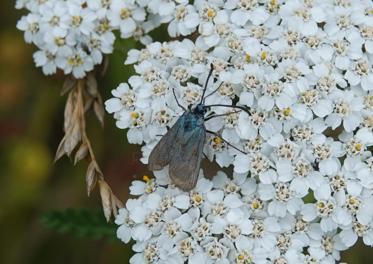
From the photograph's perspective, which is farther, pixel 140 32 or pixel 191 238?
pixel 140 32

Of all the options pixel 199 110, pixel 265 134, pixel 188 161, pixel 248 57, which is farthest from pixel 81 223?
pixel 248 57

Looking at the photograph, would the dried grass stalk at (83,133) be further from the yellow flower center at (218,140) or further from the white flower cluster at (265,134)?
the yellow flower center at (218,140)

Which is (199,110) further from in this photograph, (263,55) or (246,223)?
(246,223)

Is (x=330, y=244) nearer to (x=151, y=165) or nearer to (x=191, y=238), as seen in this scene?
(x=191, y=238)

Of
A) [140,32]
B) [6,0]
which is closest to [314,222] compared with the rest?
[140,32]

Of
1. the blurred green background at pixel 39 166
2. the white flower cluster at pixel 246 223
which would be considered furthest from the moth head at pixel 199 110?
the blurred green background at pixel 39 166

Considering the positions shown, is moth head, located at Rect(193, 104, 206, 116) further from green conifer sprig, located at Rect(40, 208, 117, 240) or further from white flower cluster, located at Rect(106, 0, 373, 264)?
green conifer sprig, located at Rect(40, 208, 117, 240)
